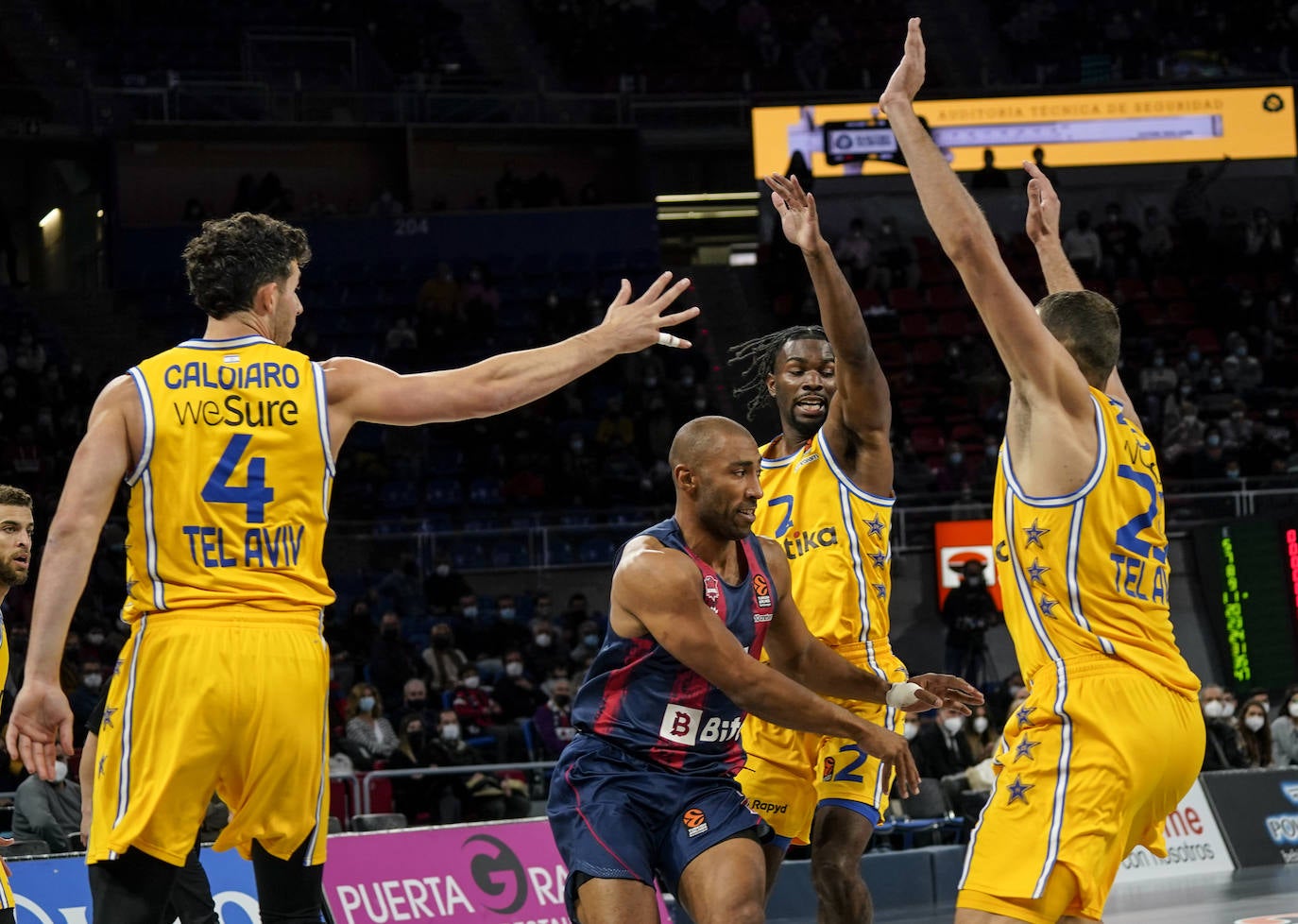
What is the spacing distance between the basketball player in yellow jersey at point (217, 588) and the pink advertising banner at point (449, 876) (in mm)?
5515

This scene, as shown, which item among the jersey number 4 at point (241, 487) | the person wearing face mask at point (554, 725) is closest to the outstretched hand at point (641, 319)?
the jersey number 4 at point (241, 487)

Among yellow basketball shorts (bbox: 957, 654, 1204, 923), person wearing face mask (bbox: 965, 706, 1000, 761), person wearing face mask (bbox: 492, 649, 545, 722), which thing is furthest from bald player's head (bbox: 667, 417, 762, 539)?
person wearing face mask (bbox: 965, 706, 1000, 761)

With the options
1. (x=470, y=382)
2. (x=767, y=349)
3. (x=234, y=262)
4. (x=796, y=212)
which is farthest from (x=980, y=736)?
(x=234, y=262)

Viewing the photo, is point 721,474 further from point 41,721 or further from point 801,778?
point 41,721

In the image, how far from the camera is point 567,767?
5188 millimetres

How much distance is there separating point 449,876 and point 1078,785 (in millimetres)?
6542

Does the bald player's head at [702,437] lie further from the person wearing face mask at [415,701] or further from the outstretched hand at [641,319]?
the person wearing face mask at [415,701]

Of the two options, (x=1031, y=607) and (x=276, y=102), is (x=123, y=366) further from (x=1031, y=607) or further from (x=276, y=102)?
(x=1031, y=607)

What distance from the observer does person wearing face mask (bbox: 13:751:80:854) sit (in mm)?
10500

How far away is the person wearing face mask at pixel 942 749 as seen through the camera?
14844 millimetres

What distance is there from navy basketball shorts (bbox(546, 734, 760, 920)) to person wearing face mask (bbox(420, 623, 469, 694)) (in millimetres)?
10870

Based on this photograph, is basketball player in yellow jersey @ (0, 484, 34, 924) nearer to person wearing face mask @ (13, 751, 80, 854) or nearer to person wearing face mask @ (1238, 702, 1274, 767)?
person wearing face mask @ (13, 751, 80, 854)

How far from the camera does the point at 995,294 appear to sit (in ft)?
13.9

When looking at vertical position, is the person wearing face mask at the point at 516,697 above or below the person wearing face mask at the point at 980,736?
above
